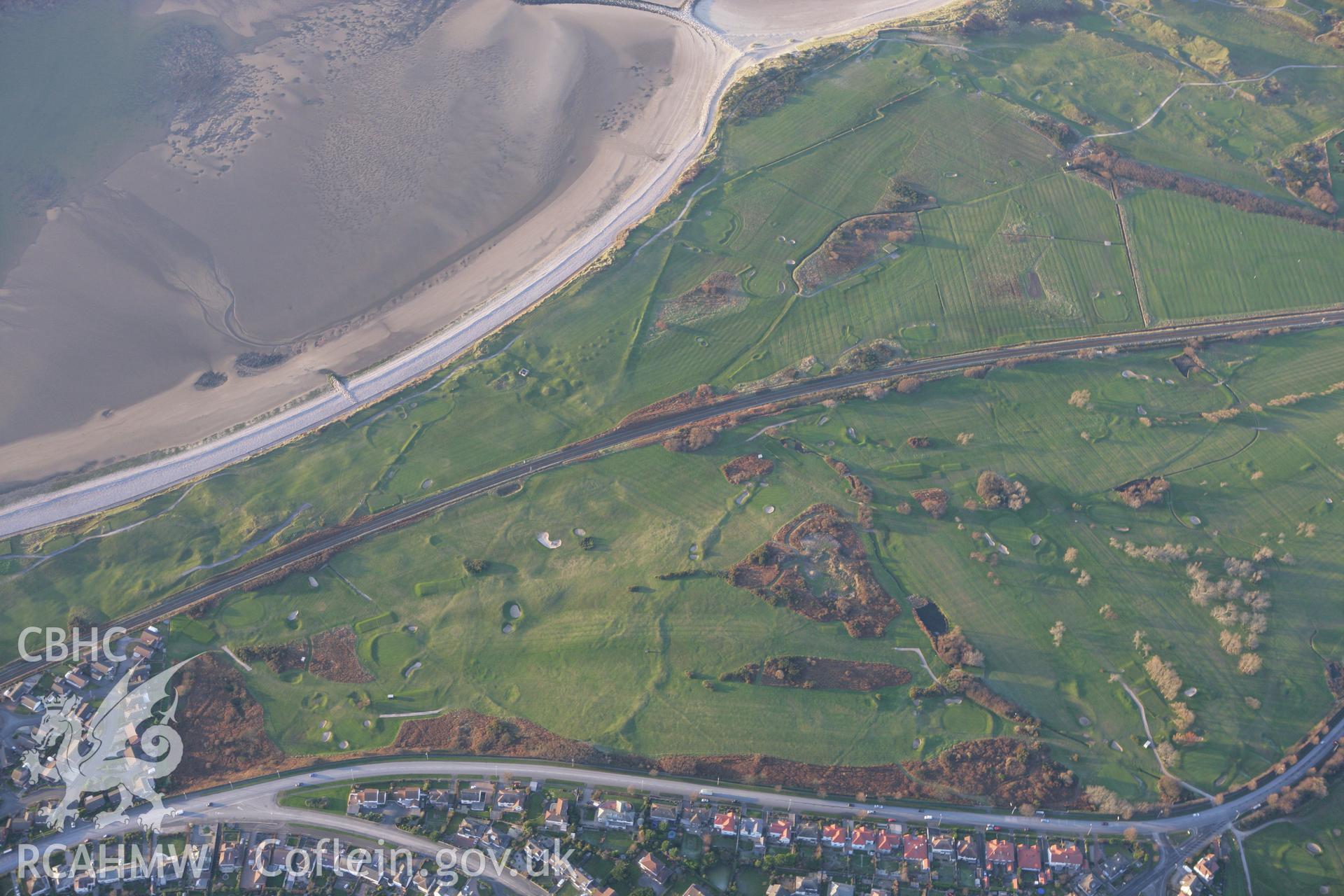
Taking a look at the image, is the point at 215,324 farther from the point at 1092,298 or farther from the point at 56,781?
the point at 1092,298

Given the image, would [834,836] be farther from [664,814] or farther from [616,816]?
[616,816]

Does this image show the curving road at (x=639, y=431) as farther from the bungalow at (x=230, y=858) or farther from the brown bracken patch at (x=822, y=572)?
the bungalow at (x=230, y=858)

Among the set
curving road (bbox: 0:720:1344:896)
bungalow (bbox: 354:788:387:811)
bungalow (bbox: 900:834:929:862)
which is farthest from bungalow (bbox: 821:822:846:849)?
bungalow (bbox: 354:788:387:811)

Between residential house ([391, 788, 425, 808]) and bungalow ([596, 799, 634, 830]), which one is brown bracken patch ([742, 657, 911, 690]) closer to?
bungalow ([596, 799, 634, 830])

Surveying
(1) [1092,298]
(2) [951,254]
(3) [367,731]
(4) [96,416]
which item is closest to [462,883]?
(3) [367,731]

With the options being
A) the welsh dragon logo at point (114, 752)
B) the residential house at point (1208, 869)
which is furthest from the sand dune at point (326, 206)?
the residential house at point (1208, 869)
